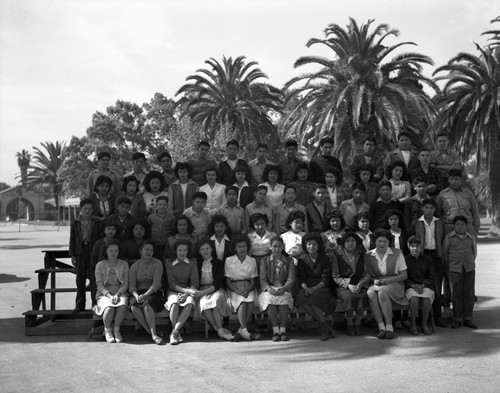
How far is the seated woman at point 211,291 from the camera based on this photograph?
7625 mm

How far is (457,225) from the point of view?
325 inches

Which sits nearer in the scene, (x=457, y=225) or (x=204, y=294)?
(x=204, y=294)

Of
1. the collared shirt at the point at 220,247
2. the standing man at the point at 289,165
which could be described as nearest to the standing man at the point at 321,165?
the standing man at the point at 289,165

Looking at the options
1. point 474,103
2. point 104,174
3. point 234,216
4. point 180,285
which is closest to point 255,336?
point 180,285

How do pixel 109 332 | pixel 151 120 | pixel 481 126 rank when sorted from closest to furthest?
1. pixel 109 332
2. pixel 481 126
3. pixel 151 120

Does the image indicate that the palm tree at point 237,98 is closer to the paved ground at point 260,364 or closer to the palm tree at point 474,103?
the palm tree at point 474,103

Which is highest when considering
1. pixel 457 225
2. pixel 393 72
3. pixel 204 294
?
pixel 393 72

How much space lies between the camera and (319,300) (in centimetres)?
770

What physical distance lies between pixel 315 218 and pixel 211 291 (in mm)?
1994

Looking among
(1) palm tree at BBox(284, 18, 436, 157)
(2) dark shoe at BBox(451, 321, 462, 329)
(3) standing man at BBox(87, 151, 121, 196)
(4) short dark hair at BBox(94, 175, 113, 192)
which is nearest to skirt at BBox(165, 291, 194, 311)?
(4) short dark hair at BBox(94, 175, 113, 192)

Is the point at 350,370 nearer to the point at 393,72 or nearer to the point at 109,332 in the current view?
the point at 109,332

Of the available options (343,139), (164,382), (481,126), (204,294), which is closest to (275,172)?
Result: (204,294)

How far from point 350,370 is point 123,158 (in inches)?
1548

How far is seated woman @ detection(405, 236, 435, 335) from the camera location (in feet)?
25.6
